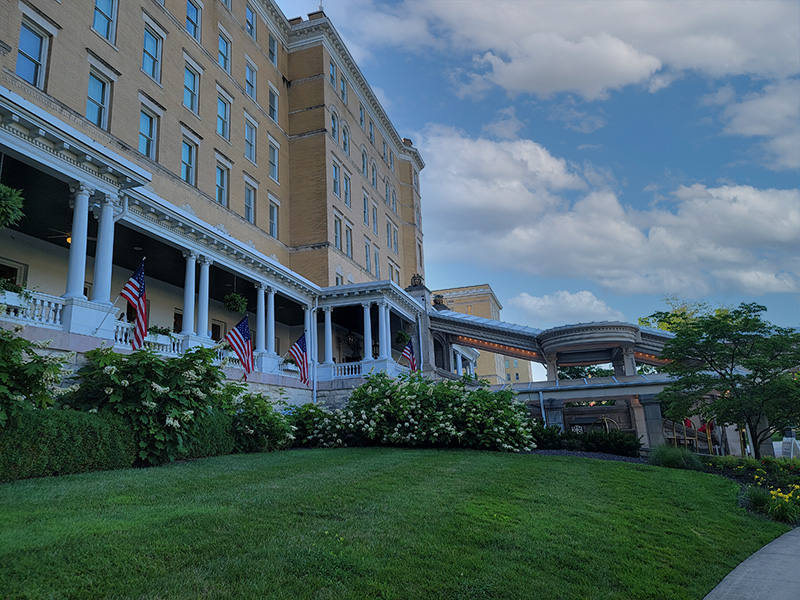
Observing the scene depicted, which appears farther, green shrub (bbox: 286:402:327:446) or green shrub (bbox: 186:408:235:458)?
green shrub (bbox: 286:402:327:446)

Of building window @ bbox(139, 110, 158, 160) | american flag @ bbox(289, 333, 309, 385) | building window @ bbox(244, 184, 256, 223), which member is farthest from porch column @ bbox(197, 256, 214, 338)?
building window @ bbox(244, 184, 256, 223)

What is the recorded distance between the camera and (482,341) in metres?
37.1

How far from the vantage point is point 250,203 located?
29844mm

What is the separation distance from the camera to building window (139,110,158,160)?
73.0ft

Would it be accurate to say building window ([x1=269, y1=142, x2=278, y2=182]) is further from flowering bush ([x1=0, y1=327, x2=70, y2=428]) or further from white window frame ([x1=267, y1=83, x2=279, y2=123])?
flowering bush ([x1=0, y1=327, x2=70, y2=428])

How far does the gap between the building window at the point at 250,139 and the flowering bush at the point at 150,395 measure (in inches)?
793

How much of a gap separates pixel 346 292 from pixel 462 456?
14.5 metres

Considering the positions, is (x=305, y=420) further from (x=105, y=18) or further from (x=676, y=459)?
(x=105, y=18)

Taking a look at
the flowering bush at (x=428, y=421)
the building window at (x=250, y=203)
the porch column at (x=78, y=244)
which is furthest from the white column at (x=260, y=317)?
the porch column at (x=78, y=244)

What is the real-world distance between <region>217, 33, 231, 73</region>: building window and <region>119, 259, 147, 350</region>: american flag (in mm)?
18223

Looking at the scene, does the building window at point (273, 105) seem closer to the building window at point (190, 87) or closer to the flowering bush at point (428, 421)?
the building window at point (190, 87)

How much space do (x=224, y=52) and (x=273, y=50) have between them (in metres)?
6.42

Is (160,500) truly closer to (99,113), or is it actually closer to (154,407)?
(154,407)

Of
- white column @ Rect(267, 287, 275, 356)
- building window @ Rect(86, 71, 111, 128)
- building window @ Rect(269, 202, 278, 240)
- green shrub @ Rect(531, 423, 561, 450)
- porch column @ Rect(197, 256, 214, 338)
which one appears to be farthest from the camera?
building window @ Rect(269, 202, 278, 240)
